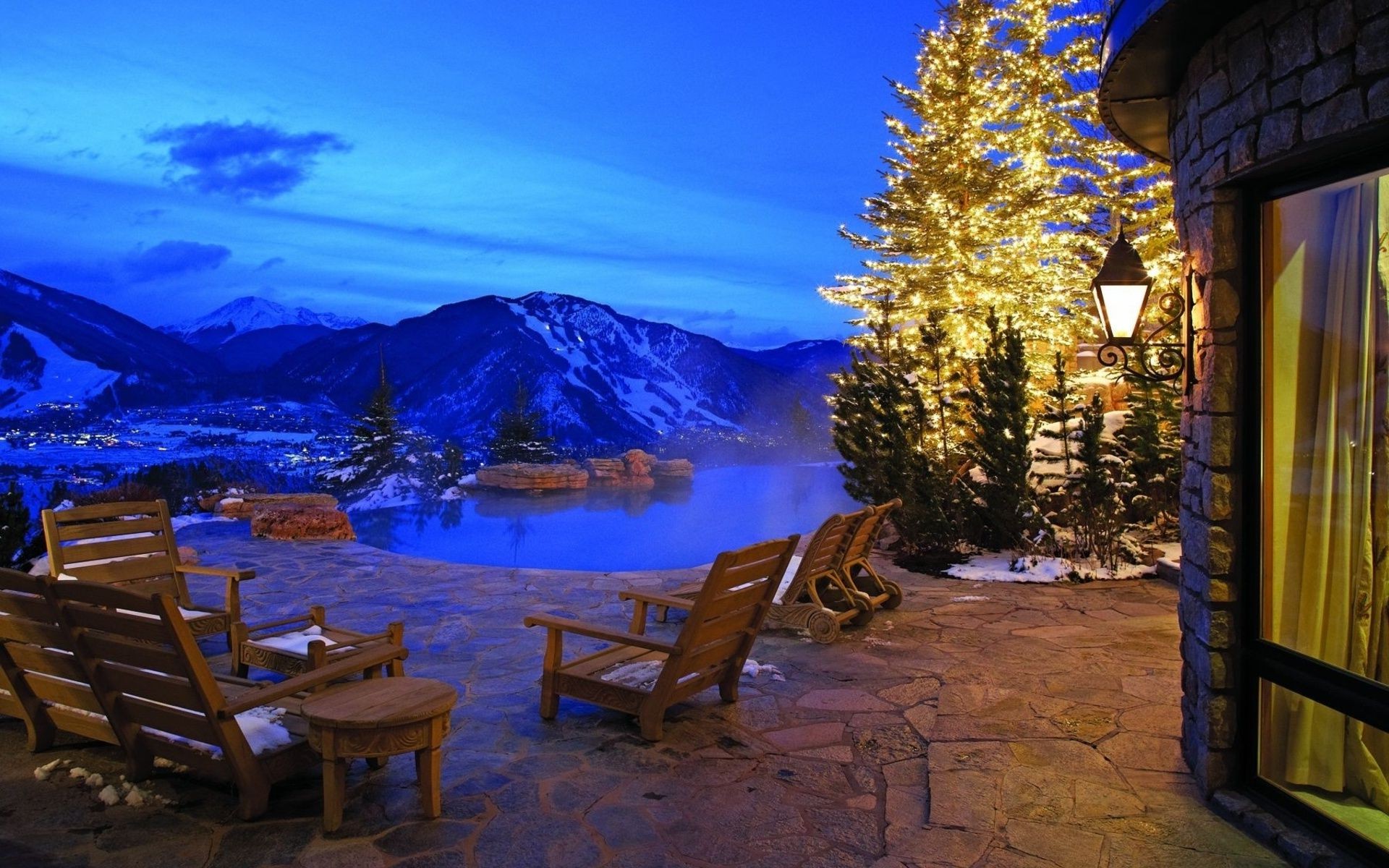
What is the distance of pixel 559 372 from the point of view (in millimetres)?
25234

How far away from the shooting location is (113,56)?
2722 centimetres

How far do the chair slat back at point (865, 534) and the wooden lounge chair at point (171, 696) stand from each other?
3923mm

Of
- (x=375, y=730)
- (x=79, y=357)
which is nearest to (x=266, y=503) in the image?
(x=79, y=357)

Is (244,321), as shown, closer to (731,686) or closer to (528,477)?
(528,477)

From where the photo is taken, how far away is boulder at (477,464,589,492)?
21.8 m

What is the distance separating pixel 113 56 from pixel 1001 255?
29057 mm

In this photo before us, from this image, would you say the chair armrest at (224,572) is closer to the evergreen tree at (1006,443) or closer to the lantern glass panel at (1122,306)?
the lantern glass panel at (1122,306)

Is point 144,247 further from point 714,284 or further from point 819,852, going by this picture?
point 819,852

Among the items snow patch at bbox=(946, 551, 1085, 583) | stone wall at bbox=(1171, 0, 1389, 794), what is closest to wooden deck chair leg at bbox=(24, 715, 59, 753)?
stone wall at bbox=(1171, 0, 1389, 794)

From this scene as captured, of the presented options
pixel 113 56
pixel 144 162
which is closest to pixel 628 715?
pixel 113 56

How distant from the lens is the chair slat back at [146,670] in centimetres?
295

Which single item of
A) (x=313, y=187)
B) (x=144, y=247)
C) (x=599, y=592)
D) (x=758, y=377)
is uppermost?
(x=313, y=187)

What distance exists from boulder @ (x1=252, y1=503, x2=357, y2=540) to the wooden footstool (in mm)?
8407

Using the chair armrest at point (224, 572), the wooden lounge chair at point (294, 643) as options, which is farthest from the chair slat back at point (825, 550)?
the chair armrest at point (224, 572)
